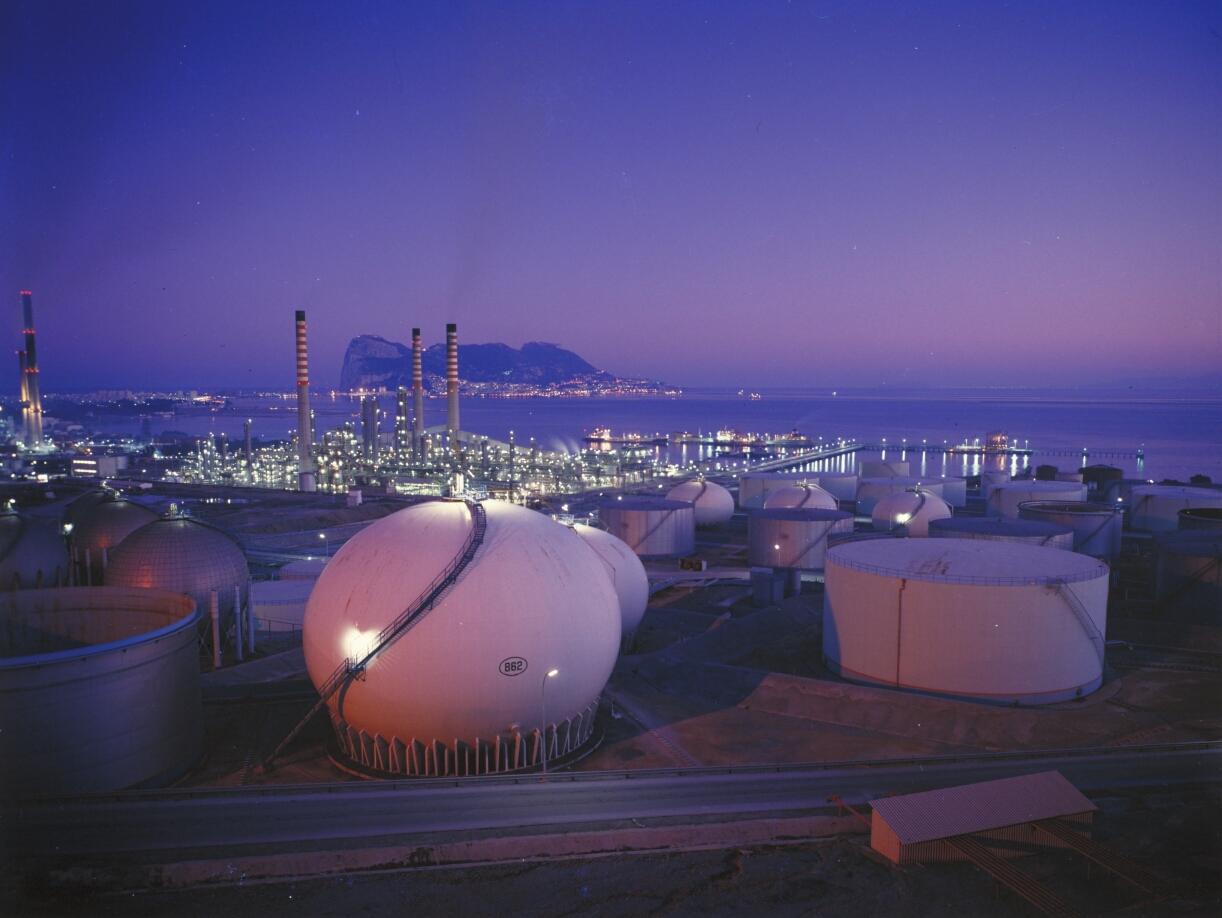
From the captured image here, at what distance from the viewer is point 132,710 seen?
16.2 meters

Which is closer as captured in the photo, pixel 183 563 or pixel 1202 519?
pixel 183 563

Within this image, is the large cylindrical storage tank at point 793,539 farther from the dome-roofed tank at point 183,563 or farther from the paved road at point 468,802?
the dome-roofed tank at point 183,563

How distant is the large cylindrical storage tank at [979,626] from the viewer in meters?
22.5

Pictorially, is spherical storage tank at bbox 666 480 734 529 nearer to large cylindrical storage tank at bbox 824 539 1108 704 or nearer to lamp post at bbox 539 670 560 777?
large cylindrical storage tank at bbox 824 539 1108 704

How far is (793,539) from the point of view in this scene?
137 ft

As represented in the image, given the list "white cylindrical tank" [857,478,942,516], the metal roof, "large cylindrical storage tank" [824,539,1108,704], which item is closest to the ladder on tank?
the metal roof

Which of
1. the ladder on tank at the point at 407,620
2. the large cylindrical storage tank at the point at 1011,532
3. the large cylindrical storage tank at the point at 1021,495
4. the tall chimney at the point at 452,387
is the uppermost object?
the tall chimney at the point at 452,387

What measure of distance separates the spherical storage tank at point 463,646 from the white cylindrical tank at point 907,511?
33222mm

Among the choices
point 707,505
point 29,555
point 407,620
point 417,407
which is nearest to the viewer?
point 407,620

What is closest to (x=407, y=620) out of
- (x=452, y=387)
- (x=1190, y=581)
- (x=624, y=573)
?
(x=624, y=573)

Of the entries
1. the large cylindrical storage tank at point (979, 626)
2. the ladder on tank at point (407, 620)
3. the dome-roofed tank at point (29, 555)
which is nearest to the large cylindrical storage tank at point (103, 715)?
the ladder on tank at point (407, 620)

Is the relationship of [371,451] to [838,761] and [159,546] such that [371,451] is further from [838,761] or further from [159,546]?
[838,761]

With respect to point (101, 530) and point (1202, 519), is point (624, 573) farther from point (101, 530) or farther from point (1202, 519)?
point (1202, 519)

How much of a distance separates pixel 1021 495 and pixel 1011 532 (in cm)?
1853
